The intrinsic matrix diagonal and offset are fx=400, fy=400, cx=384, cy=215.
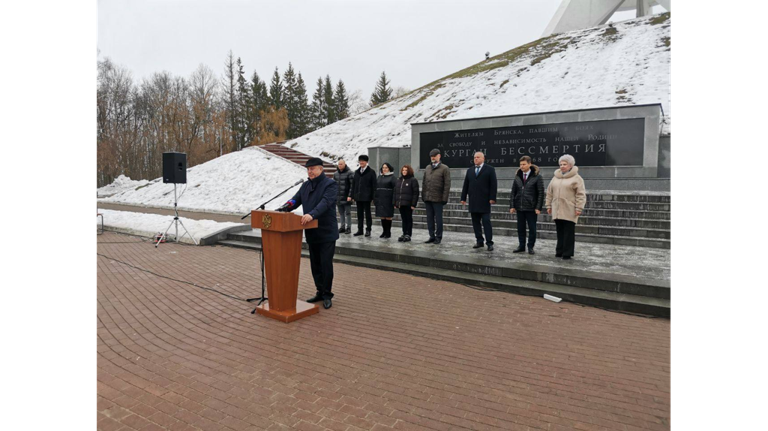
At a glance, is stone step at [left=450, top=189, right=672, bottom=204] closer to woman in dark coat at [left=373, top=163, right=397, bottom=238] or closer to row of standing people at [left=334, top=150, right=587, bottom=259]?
row of standing people at [left=334, top=150, right=587, bottom=259]

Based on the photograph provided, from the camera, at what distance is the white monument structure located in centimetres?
3222

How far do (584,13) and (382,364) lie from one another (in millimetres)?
37717

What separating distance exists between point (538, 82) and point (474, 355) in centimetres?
2260

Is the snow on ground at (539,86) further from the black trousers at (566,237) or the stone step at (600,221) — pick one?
the black trousers at (566,237)

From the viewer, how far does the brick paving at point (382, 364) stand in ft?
8.95

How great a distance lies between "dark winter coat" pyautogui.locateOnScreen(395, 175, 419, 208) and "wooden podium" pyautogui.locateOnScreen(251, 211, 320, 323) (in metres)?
4.22

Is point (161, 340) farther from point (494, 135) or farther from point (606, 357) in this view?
point (494, 135)

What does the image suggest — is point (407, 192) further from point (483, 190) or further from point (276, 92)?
point (276, 92)

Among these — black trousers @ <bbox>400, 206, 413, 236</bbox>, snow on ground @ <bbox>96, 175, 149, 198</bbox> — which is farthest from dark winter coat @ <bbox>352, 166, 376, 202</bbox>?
snow on ground @ <bbox>96, 175, 149, 198</bbox>

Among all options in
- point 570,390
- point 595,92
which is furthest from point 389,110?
point 570,390

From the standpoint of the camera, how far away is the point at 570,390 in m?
3.08

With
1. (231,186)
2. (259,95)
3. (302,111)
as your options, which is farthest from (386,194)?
(259,95)

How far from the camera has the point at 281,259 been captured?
4.54 metres

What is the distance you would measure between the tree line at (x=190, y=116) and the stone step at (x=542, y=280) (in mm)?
33655
